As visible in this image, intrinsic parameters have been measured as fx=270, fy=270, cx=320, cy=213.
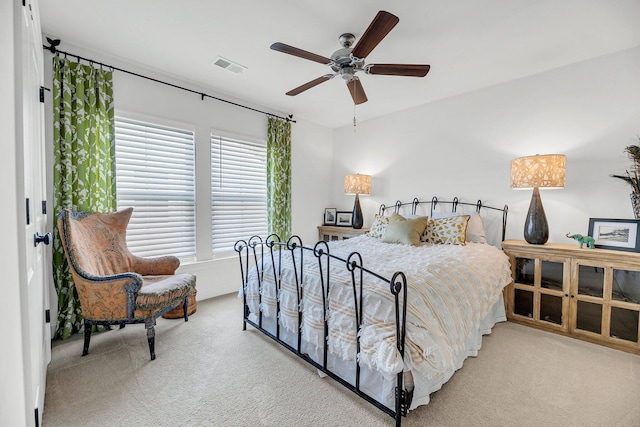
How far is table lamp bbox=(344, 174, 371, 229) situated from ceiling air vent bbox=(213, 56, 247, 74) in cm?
217

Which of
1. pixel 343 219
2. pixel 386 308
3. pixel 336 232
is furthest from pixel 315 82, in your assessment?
pixel 343 219

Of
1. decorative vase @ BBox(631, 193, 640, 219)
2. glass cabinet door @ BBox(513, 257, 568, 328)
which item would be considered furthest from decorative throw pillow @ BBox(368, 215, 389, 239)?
decorative vase @ BBox(631, 193, 640, 219)

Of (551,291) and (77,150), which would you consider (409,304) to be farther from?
(77,150)

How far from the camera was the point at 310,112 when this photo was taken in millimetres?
4250

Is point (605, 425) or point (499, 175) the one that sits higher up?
point (499, 175)

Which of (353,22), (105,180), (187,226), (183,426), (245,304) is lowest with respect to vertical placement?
(183,426)

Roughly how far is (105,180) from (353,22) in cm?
268

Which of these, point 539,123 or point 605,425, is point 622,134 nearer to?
point 539,123

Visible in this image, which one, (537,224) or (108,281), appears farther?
(537,224)

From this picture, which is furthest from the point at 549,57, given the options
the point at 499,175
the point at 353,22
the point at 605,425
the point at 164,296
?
the point at 164,296

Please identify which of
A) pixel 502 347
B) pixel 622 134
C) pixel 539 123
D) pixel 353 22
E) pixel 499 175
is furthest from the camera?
pixel 499 175

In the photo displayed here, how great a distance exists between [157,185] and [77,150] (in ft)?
Answer: 2.42

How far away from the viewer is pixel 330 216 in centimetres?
495

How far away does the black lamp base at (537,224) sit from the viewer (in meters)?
2.68
